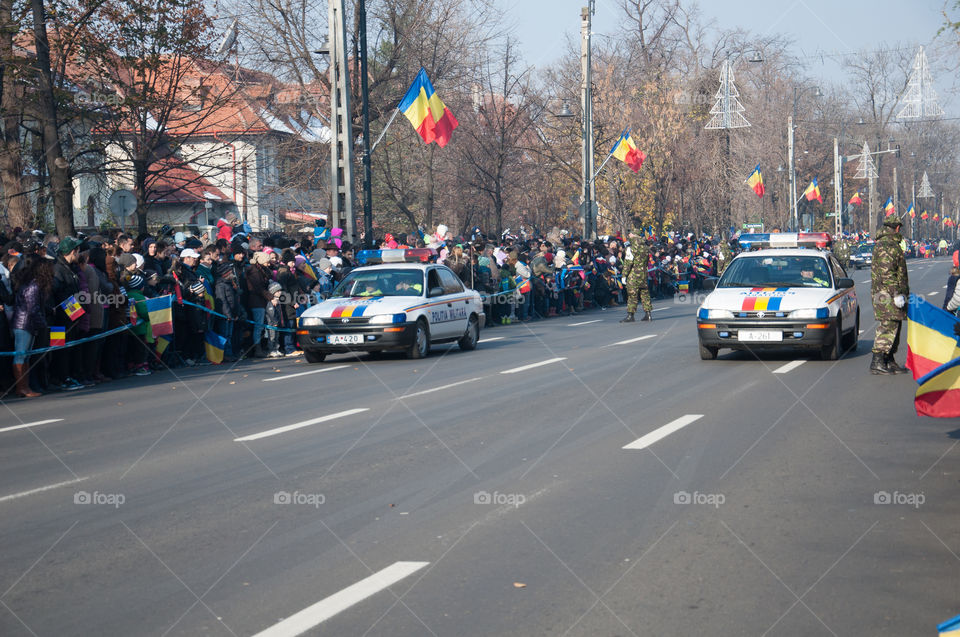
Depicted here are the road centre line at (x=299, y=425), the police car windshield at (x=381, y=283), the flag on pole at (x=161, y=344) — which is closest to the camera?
the road centre line at (x=299, y=425)

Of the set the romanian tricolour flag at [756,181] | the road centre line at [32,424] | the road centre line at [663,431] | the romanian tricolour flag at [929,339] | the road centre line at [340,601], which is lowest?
the road centre line at [32,424]

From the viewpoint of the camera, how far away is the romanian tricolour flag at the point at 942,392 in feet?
28.5

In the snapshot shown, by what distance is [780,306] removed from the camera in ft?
53.6

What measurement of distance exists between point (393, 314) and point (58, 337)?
16.9ft

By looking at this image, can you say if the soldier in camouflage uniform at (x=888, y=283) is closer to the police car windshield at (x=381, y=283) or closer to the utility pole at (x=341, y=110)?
the police car windshield at (x=381, y=283)

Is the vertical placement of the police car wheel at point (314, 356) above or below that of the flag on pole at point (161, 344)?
below

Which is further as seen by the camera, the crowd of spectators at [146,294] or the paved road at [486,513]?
the crowd of spectators at [146,294]

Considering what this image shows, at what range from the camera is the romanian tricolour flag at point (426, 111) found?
1057 inches

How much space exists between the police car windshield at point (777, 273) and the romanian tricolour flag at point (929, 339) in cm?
705

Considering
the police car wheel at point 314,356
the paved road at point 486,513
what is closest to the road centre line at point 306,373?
the police car wheel at point 314,356

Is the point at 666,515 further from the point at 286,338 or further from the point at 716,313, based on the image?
the point at 286,338

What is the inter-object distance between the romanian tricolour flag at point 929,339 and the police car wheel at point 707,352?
265 inches

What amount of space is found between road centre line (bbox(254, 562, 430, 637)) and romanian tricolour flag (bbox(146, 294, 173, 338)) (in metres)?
11.9

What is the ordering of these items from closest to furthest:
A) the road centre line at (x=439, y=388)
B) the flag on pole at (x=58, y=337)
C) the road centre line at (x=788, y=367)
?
the road centre line at (x=439, y=388) < the flag on pole at (x=58, y=337) < the road centre line at (x=788, y=367)
